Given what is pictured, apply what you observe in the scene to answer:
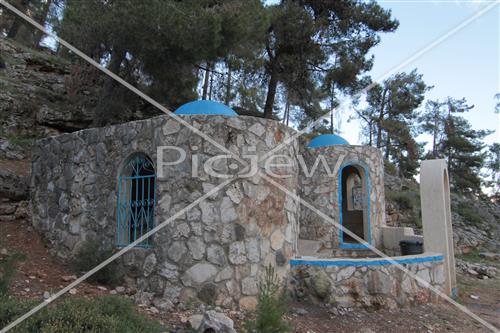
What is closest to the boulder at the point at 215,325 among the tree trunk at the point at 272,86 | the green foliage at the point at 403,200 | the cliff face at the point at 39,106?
the cliff face at the point at 39,106

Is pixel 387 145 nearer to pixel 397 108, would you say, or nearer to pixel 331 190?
pixel 397 108

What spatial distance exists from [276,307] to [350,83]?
1181 cm

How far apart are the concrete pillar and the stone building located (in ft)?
1.44

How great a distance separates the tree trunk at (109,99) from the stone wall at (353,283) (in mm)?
7474

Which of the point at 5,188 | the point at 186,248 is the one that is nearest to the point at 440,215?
the point at 186,248

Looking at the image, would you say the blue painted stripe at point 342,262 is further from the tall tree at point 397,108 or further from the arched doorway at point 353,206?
the tall tree at point 397,108

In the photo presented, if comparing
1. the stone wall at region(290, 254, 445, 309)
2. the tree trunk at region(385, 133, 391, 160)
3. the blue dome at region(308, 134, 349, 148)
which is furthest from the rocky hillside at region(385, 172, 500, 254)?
the stone wall at region(290, 254, 445, 309)

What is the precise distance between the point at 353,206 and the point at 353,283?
855cm

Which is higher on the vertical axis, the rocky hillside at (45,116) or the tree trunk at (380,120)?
the tree trunk at (380,120)

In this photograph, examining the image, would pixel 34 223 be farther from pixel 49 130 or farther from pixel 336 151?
pixel 336 151

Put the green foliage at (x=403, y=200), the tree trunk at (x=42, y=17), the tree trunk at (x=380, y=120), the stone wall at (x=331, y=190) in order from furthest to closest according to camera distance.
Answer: the tree trunk at (x=380, y=120) → the tree trunk at (x=42, y=17) → the green foliage at (x=403, y=200) → the stone wall at (x=331, y=190)

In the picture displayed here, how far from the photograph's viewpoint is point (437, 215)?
23.2 ft

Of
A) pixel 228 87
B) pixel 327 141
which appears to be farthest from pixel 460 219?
pixel 228 87

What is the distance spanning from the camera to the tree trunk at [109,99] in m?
10.5
